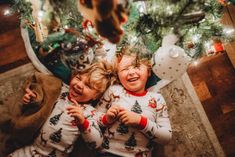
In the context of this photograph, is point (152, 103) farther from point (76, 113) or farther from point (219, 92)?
point (219, 92)

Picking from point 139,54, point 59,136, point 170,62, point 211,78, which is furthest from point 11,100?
point 211,78

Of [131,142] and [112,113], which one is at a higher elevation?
[112,113]

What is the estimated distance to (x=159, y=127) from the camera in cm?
137

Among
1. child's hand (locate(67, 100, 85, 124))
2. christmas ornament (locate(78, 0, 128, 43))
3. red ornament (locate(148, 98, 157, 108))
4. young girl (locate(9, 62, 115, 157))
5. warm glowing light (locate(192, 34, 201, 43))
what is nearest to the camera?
christmas ornament (locate(78, 0, 128, 43))

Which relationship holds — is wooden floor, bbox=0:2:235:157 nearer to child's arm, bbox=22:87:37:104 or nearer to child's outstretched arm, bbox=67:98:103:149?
child's arm, bbox=22:87:37:104

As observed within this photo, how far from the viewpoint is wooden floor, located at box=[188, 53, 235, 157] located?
66.1 inches

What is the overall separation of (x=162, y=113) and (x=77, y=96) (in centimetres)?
45

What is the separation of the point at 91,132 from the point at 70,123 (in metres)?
0.12

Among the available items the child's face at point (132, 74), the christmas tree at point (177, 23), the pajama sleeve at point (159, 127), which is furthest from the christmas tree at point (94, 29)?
the pajama sleeve at point (159, 127)

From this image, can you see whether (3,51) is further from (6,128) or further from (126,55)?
(126,55)

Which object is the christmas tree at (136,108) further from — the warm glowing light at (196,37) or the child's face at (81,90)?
the warm glowing light at (196,37)

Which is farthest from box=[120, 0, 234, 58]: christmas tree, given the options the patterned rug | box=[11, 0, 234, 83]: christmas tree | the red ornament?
the patterned rug

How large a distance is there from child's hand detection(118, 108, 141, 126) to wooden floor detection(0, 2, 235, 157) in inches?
24.3

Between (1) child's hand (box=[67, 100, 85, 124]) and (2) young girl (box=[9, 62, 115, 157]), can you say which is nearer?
(1) child's hand (box=[67, 100, 85, 124])
